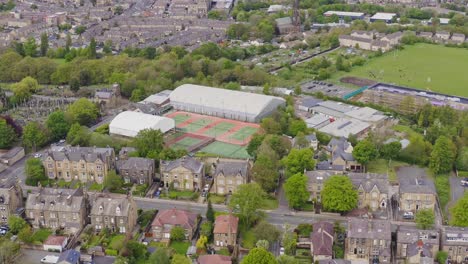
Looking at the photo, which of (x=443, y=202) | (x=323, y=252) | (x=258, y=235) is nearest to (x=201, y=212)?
(x=258, y=235)

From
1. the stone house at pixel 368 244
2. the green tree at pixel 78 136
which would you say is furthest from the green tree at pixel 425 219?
the green tree at pixel 78 136

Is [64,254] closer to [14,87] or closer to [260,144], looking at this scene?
[260,144]

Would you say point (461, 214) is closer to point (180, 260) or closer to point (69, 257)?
point (180, 260)

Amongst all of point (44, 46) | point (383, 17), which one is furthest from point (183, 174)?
point (383, 17)

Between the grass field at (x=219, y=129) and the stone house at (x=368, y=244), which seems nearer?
the stone house at (x=368, y=244)

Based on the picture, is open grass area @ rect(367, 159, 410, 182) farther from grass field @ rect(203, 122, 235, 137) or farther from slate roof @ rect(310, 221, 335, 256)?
grass field @ rect(203, 122, 235, 137)

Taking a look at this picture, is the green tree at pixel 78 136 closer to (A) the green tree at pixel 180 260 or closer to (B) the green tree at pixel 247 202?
(B) the green tree at pixel 247 202
